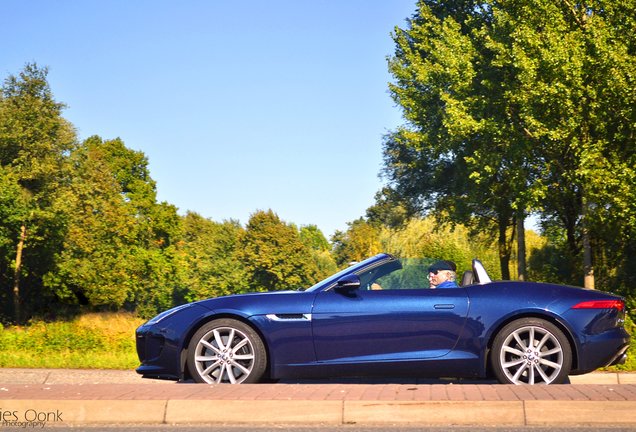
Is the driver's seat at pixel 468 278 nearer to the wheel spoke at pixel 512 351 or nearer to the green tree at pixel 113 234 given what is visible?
the wheel spoke at pixel 512 351

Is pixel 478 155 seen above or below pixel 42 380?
above

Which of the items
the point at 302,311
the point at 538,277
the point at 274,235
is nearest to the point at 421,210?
the point at 538,277

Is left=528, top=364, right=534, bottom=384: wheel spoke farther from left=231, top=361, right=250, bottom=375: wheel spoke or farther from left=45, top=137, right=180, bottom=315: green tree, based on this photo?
left=45, top=137, right=180, bottom=315: green tree

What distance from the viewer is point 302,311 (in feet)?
29.1

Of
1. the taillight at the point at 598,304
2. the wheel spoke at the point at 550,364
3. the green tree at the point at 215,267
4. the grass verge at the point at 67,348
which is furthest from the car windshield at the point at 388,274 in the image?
the green tree at the point at 215,267

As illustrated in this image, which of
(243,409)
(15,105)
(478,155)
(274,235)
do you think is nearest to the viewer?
(243,409)

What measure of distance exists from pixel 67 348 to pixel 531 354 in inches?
362

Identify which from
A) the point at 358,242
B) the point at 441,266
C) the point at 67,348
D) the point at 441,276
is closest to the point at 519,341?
the point at 441,276

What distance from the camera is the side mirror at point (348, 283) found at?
881 cm

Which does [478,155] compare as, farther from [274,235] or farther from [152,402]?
[274,235]

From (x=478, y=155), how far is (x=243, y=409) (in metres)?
26.2

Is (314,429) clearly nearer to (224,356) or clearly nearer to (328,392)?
(328,392)

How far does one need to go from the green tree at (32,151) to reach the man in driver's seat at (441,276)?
46.0m

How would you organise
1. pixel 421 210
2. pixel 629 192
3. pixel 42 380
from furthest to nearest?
pixel 421 210
pixel 629 192
pixel 42 380
